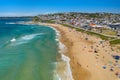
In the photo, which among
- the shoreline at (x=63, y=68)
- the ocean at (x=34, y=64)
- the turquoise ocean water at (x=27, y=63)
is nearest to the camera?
the shoreline at (x=63, y=68)

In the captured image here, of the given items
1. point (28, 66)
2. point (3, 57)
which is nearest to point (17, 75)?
point (28, 66)

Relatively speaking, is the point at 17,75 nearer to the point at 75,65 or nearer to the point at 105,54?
the point at 75,65

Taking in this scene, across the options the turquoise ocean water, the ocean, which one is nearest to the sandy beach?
the ocean

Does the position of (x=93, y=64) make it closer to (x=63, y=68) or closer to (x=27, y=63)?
(x=63, y=68)

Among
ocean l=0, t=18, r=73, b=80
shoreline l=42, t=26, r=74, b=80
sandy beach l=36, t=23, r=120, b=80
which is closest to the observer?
shoreline l=42, t=26, r=74, b=80

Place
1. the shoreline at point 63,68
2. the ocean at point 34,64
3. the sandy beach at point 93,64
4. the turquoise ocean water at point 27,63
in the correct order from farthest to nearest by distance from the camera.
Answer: the turquoise ocean water at point 27,63 → the ocean at point 34,64 → the sandy beach at point 93,64 → the shoreline at point 63,68

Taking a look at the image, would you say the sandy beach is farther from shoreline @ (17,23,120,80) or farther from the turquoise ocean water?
the turquoise ocean water

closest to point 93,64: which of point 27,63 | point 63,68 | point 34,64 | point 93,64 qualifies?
point 93,64

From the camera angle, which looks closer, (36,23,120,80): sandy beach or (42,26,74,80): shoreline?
(42,26,74,80): shoreline

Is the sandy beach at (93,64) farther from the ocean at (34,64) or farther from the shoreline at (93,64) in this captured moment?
the ocean at (34,64)

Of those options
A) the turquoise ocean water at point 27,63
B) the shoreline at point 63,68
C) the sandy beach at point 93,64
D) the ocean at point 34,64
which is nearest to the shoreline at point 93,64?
the sandy beach at point 93,64

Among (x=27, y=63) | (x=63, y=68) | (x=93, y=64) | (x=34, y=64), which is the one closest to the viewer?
(x=63, y=68)
